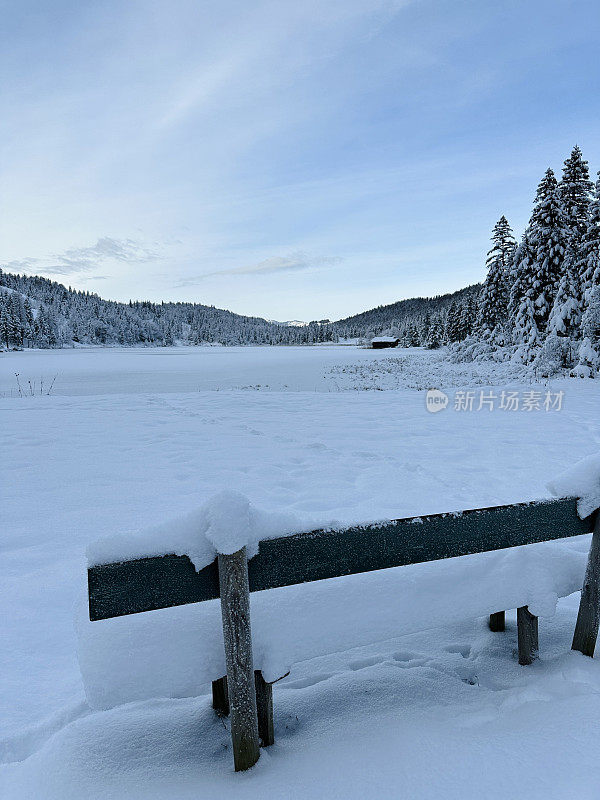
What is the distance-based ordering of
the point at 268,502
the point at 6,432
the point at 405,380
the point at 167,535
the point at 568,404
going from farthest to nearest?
the point at 405,380 < the point at 568,404 < the point at 6,432 < the point at 268,502 < the point at 167,535

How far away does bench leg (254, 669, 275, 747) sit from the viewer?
2365mm

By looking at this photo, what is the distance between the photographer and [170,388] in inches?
837

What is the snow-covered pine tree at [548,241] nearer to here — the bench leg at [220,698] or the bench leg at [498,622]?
the bench leg at [498,622]

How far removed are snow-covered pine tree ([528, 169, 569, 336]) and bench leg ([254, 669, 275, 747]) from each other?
2830 centimetres

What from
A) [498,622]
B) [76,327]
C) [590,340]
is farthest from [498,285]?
[76,327]

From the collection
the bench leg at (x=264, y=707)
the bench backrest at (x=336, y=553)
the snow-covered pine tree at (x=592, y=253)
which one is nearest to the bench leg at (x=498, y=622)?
the bench backrest at (x=336, y=553)

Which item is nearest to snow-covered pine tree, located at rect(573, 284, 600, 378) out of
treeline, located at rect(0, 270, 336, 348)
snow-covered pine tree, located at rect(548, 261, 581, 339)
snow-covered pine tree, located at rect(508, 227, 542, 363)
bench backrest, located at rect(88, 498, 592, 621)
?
snow-covered pine tree, located at rect(548, 261, 581, 339)

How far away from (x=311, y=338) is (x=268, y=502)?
625ft

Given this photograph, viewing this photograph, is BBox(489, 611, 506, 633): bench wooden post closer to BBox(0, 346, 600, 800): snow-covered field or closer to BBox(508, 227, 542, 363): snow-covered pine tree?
BBox(0, 346, 600, 800): snow-covered field

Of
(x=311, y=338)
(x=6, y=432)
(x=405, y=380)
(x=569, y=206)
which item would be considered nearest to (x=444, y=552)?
(x=6, y=432)

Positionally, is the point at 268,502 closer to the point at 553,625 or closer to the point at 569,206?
the point at 553,625

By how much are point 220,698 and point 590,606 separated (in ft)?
7.70

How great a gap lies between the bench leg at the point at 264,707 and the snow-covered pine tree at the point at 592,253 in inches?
997

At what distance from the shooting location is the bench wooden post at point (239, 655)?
6.58 feet
